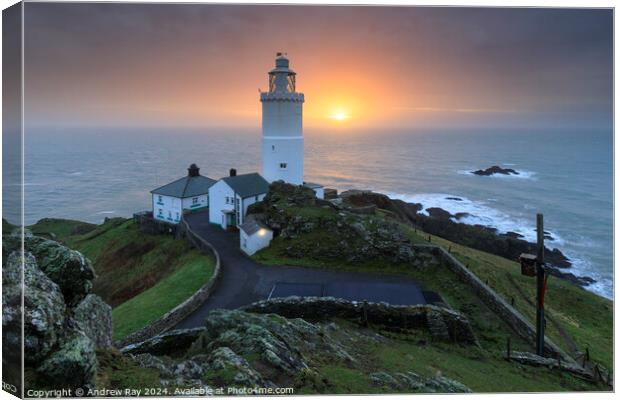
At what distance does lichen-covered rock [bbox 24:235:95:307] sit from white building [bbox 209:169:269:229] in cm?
1906

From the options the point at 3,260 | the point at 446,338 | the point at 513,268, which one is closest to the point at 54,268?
the point at 3,260

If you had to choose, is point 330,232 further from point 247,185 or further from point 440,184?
point 440,184

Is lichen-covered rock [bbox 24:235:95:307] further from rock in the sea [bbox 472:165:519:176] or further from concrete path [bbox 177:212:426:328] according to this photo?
rock in the sea [bbox 472:165:519:176]

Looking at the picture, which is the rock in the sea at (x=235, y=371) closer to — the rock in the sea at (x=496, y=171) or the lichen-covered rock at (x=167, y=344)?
the lichen-covered rock at (x=167, y=344)

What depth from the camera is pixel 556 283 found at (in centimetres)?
2200

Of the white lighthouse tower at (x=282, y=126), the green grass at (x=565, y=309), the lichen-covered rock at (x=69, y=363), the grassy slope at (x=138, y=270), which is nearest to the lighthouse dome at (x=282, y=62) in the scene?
the white lighthouse tower at (x=282, y=126)

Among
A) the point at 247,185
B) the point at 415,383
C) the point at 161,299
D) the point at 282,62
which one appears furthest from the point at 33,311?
the point at 282,62

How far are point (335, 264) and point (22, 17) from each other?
14.3 meters

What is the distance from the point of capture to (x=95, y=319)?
6.87 meters

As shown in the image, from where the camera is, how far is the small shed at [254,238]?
20.9 m

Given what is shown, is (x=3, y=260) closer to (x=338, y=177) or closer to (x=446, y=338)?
(x=446, y=338)

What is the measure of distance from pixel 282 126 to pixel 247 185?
181 inches

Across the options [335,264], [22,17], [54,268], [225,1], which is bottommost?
[335,264]

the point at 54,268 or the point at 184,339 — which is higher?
the point at 54,268
